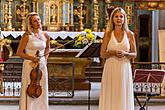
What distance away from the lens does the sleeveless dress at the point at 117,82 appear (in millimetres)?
6766

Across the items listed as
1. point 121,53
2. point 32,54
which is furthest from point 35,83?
point 121,53

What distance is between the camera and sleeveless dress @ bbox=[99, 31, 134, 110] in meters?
6.77

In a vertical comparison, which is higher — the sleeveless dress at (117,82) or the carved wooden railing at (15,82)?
the sleeveless dress at (117,82)

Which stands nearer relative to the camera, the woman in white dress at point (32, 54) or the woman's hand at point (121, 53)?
the woman's hand at point (121, 53)

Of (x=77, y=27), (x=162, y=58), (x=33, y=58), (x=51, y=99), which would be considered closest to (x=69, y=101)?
(x=51, y=99)

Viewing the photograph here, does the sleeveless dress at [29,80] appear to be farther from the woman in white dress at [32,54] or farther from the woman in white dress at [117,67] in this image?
the woman in white dress at [117,67]

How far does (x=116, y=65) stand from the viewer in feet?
22.3

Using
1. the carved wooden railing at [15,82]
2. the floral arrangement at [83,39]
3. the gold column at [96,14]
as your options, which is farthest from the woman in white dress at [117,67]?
the gold column at [96,14]

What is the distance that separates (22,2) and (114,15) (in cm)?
1114

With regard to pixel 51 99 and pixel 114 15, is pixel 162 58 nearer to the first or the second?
pixel 51 99

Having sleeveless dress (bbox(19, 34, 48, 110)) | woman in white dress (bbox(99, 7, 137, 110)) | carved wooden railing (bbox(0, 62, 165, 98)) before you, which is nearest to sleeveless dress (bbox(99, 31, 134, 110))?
woman in white dress (bbox(99, 7, 137, 110))

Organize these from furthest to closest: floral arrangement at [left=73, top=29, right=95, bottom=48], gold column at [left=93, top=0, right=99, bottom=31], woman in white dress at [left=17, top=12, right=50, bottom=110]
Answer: gold column at [left=93, top=0, right=99, bottom=31] → floral arrangement at [left=73, top=29, right=95, bottom=48] → woman in white dress at [left=17, top=12, right=50, bottom=110]

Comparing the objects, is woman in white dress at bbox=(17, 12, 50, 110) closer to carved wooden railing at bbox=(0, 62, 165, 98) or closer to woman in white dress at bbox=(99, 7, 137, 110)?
woman in white dress at bbox=(99, 7, 137, 110)

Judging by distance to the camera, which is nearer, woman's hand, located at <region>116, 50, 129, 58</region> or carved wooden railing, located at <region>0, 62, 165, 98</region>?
woman's hand, located at <region>116, 50, 129, 58</region>
